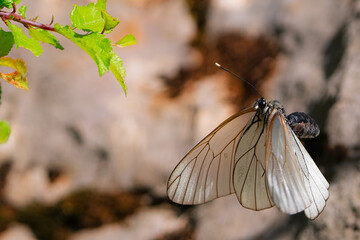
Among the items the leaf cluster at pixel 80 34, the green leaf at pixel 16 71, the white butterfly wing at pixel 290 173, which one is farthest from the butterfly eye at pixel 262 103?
Answer: the green leaf at pixel 16 71

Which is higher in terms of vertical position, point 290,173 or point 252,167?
point 252,167

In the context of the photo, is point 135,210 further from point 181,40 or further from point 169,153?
point 181,40

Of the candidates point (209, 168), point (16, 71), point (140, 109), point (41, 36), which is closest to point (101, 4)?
point (41, 36)

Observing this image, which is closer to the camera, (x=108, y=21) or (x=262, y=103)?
(x=108, y=21)

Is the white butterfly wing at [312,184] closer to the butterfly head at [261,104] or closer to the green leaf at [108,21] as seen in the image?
the butterfly head at [261,104]

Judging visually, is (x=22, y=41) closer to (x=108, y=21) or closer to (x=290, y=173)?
(x=108, y=21)

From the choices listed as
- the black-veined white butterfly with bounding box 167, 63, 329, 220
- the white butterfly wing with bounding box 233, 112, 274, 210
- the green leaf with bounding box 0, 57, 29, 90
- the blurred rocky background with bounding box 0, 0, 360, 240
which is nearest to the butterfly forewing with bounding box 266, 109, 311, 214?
the black-veined white butterfly with bounding box 167, 63, 329, 220
